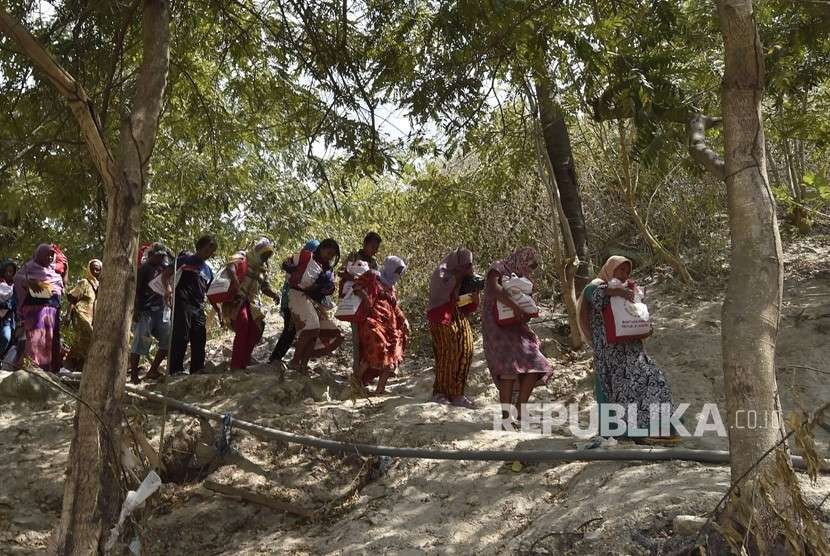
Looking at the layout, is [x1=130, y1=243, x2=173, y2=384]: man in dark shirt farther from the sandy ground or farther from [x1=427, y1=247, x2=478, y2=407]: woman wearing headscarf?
[x1=427, y1=247, x2=478, y2=407]: woman wearing headscarf

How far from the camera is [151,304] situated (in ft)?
27.6

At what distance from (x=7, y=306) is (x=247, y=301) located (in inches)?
115

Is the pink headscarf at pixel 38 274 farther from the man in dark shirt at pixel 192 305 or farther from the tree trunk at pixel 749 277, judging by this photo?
the tree trunk at pixel 749 277

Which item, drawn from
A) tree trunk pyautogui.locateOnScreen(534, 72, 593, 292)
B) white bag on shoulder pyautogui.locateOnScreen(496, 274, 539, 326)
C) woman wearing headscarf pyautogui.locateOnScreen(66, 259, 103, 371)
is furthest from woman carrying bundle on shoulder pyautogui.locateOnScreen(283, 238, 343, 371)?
tree trunk pyautogui.locateOnScreen(534, 72, 593, 292)

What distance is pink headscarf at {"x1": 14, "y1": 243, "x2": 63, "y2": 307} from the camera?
27.5ft

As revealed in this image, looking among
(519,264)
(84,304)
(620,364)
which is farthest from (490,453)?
(84,304)

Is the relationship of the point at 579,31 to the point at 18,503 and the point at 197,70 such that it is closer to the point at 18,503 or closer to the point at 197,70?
the point at 197,70

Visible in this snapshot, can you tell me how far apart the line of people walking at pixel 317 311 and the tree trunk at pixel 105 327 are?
202 centimetres

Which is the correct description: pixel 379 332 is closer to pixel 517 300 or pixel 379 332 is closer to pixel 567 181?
pixel 517 300

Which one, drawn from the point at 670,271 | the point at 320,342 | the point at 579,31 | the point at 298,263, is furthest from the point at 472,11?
the point at 670,271

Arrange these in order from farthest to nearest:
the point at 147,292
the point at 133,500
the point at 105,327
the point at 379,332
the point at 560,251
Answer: the point at 560,251 → the point at 147,292 → the point at 379,332 → the point at 105,327 → the point at 133,500

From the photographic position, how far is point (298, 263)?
807 centimetres

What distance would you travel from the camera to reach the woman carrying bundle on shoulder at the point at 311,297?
7.91m

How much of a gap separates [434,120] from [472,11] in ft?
3.61
